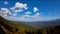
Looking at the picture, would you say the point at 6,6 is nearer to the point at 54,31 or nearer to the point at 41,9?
the point at 41,9

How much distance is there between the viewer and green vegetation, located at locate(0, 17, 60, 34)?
31.2 ft

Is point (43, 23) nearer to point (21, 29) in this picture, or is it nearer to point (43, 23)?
point (43, 23)

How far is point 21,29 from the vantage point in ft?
31.4

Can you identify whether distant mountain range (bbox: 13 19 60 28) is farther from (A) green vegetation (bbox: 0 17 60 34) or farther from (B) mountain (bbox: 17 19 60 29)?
(A) green vegetation (bbox: 0 17 60 34)

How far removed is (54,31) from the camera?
9.52 metres

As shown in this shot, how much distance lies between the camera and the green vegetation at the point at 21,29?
9.50 m

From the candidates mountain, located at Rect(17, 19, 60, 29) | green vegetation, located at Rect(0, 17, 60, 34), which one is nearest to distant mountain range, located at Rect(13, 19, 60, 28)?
mountain, located at Rect(17, 19, 60, 29)

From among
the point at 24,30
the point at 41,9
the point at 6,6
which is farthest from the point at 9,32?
the point at 41,9

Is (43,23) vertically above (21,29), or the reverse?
(43,23)

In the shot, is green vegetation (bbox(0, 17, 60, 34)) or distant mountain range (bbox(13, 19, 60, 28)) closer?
green vegetation (bbox(0, 17, 60, 34))

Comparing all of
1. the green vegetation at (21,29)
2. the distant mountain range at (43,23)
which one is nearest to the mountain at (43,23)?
the distant mountain range at (43,23)

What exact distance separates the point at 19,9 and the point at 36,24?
1.17m

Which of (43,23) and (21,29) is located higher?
(43,23)

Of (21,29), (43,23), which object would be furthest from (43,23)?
(21,29)
